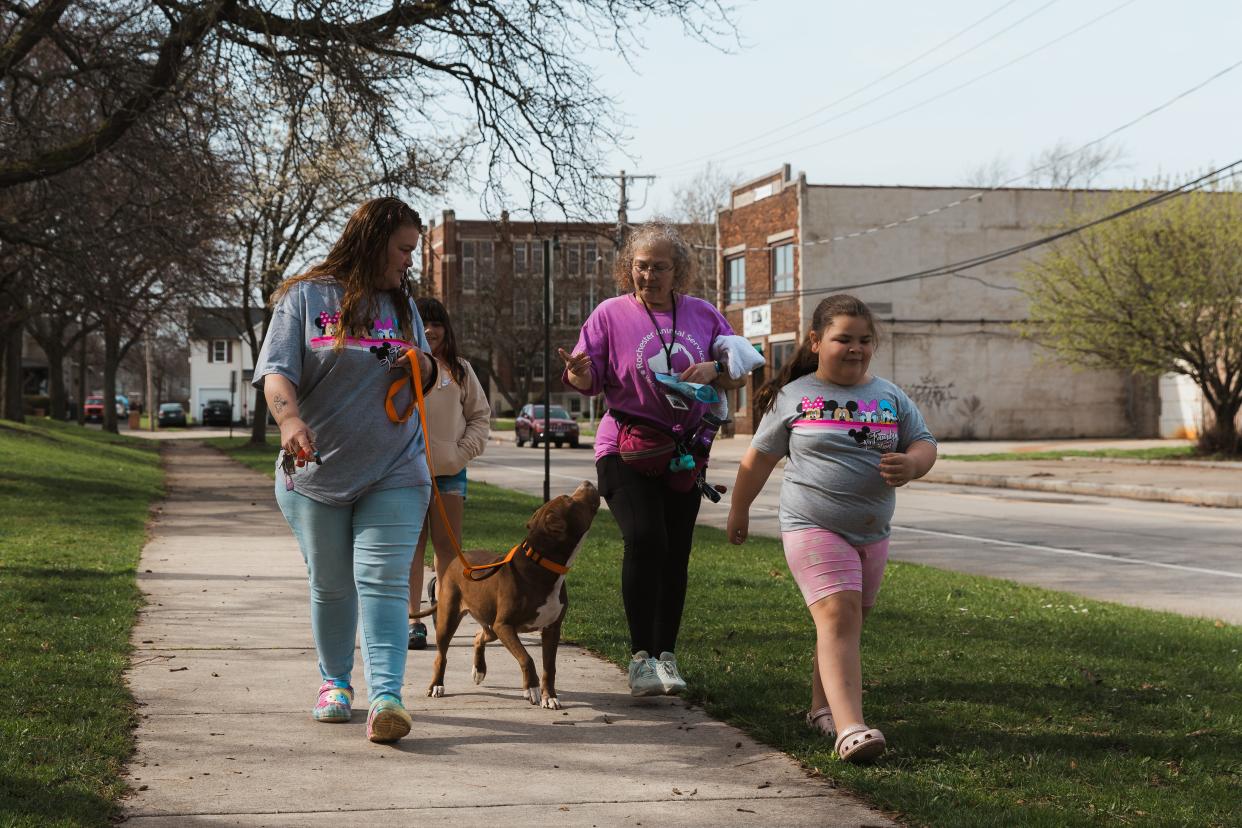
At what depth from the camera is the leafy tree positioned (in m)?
30.2

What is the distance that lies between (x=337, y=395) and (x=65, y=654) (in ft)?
8.21

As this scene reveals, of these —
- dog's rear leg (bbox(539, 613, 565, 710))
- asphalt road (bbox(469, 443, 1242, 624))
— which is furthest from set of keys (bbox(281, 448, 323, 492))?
asphalt road (bbox(469, 443, 1242, 624))

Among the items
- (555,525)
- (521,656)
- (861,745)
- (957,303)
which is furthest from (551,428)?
Result: (861,745)

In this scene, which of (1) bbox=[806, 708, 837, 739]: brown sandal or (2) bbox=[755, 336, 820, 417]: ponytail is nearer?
(1) bbox=[806, 708, 837, 739]: brown sandal

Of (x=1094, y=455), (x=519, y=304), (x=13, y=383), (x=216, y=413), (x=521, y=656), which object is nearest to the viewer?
(x=521, y=656)

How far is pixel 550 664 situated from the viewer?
5730 millimetres

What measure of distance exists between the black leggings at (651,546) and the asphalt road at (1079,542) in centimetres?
508

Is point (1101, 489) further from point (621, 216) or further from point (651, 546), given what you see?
point (651, 546)

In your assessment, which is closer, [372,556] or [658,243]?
[372,556]

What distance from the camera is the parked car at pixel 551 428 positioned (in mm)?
45250

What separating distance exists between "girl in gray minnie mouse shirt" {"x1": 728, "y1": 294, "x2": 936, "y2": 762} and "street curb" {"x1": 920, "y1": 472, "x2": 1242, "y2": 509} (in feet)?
56.7

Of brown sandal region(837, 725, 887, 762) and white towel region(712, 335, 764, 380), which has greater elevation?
white towel region(712, 335, 764, 380)

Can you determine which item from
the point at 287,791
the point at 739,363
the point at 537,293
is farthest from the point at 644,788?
the point at 537,293

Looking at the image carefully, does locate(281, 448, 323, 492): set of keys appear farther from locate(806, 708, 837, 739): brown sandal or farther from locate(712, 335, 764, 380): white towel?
locate(806, 708, 837, 739): brown sandal
